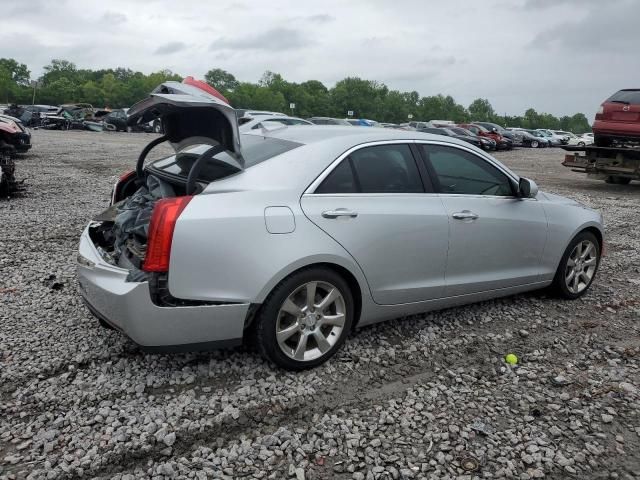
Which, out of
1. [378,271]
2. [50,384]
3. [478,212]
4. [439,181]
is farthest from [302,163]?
[50,384]

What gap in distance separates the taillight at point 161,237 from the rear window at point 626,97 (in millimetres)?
13242

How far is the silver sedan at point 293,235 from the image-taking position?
3.13 meters

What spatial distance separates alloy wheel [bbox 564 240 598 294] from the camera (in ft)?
16.9

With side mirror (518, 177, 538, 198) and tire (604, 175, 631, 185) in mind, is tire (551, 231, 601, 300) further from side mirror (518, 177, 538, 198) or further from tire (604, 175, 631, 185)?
tire (604, 175, 631, 185)

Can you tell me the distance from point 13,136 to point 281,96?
8966cm

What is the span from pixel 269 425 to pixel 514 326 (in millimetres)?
2410

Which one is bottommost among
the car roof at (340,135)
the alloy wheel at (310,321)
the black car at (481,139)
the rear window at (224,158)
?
the alloy wheel at (310,321)

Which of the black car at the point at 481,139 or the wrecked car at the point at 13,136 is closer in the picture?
the wrecked car at the point at 13,136

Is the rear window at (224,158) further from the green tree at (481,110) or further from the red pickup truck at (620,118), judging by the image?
the green tree at (481,110)

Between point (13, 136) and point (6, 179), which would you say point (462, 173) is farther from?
point (13, 136)

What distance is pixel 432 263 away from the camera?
159 inches

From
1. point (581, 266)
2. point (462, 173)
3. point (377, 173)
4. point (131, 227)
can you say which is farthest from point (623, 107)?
point (131, 227)

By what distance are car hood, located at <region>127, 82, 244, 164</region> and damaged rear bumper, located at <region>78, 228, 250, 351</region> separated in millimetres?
1015

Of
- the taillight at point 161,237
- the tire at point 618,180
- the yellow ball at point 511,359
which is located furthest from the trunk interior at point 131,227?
the tire at point 618,180
